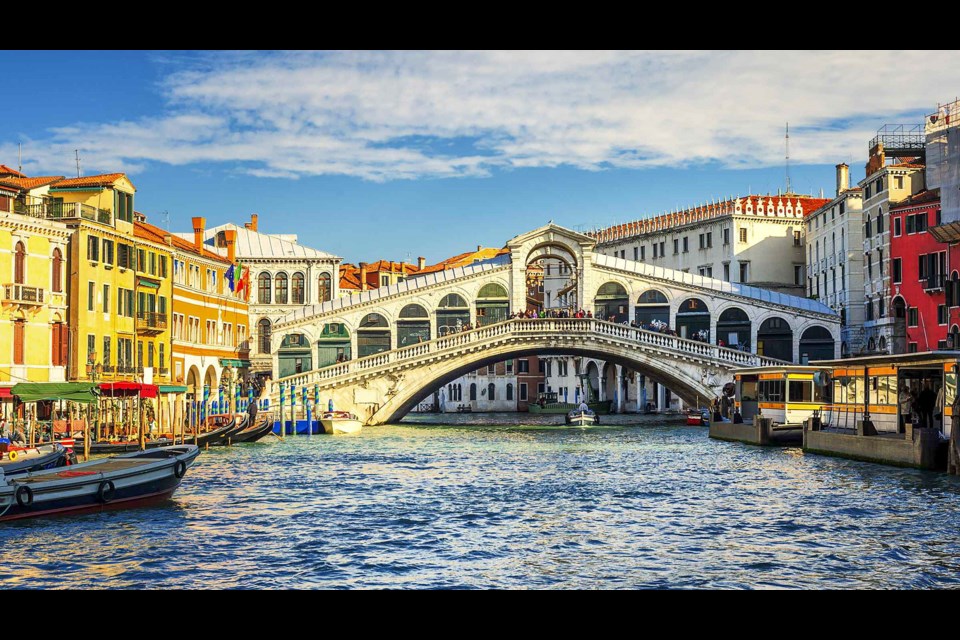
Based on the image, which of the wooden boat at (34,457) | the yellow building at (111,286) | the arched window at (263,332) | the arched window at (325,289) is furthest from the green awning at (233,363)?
the wooden boat at (34,457)

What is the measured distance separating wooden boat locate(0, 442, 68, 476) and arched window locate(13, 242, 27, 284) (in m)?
6.49

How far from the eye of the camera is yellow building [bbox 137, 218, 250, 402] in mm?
32844

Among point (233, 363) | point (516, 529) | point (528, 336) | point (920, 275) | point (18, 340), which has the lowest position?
point (516, 529)

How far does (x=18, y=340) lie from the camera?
24.0m

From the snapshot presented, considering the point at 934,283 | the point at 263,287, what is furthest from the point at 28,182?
the point at 934,283

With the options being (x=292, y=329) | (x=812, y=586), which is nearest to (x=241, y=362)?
(x=292, y=329)

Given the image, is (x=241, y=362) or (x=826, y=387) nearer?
(x=826, y=387)

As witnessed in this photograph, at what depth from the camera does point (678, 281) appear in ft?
131

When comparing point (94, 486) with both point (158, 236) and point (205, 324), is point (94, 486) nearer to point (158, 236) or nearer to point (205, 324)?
point (158, 236)

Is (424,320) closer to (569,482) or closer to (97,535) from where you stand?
(569,482)

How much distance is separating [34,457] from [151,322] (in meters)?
13.0
